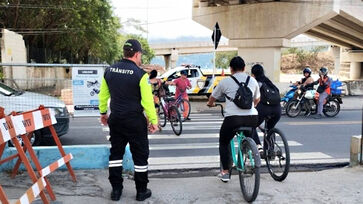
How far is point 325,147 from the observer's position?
841 centimetres

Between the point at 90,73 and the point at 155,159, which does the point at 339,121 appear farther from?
the point at 90,73

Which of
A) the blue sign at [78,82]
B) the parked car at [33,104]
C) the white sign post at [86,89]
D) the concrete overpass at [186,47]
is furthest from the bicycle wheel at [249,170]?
the concrete overpass at [186,47]

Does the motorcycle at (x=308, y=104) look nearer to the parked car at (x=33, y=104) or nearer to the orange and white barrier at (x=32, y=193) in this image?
the parked car at (x=33, y=104)

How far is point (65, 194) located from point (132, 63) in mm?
1886

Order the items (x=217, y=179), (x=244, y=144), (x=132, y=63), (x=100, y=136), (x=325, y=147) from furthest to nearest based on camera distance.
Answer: (x=100, y=136)
(x=325, y=147)
(x=217, y=179)
(x=244, y=144)
(x=132, y=63)

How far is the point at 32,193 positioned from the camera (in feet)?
12.8

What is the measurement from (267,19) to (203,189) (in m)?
18.5

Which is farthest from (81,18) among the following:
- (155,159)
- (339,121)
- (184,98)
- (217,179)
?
(217,179)

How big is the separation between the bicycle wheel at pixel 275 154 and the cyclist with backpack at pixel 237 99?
74 centimetres

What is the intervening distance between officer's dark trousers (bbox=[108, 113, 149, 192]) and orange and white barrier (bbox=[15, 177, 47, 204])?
2.91 ft

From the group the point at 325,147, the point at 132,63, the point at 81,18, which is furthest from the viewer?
the point at 81,18

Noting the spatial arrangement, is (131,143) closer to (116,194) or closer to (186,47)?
(116,194)

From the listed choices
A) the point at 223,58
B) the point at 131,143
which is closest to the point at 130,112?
the point at 131,143

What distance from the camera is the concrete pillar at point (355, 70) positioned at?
179ft
